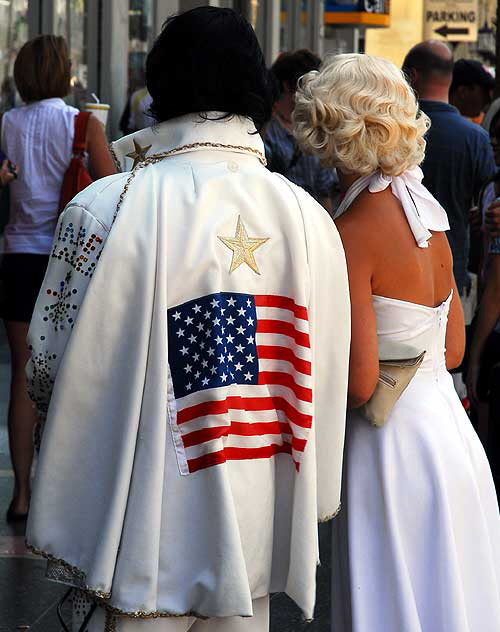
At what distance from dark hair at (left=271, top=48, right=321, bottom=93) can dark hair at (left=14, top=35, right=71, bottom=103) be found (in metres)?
1.53

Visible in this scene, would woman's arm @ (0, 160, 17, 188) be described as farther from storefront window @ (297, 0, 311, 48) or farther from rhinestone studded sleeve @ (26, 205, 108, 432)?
storefront window @ (297, 0, 311, 48)

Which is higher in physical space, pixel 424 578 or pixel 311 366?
pixel 311 366

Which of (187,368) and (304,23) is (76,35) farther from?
(304,23)

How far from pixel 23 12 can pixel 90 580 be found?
7713 mm

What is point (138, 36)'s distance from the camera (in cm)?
1119

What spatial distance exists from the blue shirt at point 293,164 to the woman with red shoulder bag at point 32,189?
138 centimetres

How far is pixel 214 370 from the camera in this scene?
2.74 metres

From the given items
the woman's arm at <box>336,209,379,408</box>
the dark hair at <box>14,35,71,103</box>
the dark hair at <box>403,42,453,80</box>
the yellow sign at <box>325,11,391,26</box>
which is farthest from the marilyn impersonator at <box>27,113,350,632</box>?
the yellow sign at <box>325,11,391,26</box>

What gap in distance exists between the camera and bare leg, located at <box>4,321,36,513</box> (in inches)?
219

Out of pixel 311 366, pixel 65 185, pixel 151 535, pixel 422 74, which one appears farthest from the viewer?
pixel 422 74

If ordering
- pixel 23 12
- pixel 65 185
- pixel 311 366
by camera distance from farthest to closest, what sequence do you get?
pixel 23 12 < pixel 65 185 < pixel 311 366

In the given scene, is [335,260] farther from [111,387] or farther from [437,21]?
[437,21]

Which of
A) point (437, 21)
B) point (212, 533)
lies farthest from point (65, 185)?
point (437, 21)

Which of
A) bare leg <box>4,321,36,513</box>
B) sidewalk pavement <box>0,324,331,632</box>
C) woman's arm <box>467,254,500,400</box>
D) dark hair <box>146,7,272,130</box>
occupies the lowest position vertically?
sidewalk pavement <box>0,324,331,632</box>
